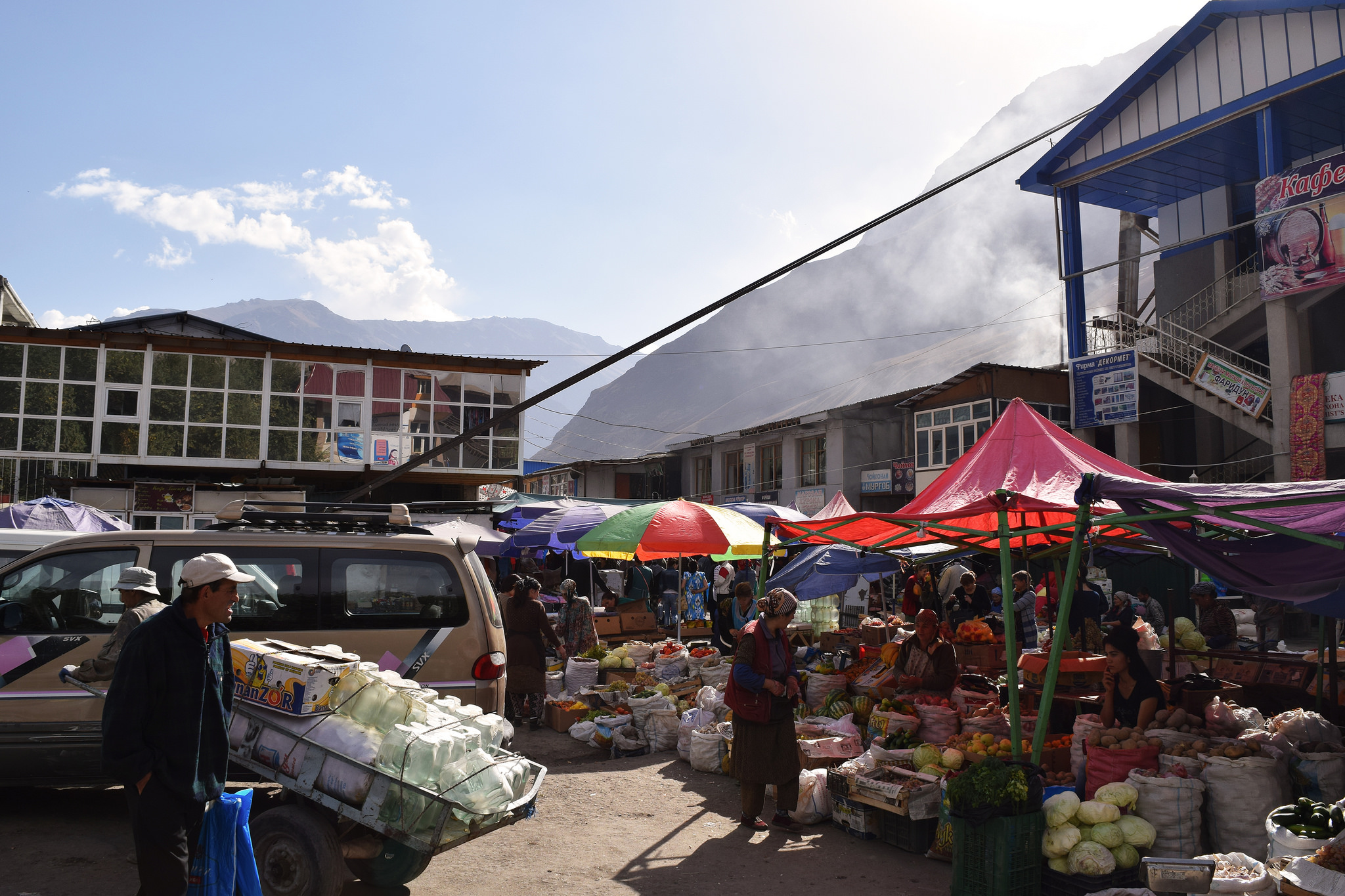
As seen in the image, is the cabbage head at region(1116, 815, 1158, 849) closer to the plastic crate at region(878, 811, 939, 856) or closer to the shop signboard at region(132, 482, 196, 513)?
the plastic crate at region(878, 811, 939, 856)

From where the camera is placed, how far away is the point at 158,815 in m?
3.42

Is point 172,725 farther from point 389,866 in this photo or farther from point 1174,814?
point 1174,814

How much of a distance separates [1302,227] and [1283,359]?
103 inches

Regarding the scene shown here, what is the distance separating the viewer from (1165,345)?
72.1ft

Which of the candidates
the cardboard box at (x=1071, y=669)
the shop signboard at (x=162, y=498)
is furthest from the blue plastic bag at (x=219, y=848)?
the shop signboard at (x=162, y=498)

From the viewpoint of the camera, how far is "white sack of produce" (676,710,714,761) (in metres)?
8.98

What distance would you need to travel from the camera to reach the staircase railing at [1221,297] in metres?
20.4

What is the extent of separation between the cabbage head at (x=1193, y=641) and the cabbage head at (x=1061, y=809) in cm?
617

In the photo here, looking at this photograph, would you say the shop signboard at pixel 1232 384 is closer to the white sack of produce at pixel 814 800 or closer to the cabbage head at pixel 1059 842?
the white sack of produce at pixel 814 800

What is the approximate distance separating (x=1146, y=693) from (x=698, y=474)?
34.7 m

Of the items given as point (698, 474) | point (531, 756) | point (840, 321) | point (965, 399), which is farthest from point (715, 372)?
point (531, 756)

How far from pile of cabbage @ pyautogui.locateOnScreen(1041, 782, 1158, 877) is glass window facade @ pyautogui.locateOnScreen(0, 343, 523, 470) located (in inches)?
928

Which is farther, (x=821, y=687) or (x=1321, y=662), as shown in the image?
(x=821, y=687)

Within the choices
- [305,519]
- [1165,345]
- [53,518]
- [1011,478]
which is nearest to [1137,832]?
[1011,478]
